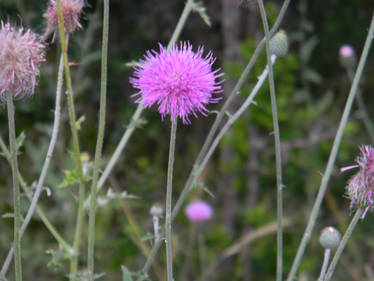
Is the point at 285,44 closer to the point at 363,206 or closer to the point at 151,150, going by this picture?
the point at 363,206

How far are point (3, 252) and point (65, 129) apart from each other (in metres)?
1.09

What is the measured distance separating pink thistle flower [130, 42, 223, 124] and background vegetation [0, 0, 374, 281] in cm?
177

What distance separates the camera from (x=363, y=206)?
62.8 inches

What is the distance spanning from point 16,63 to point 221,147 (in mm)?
3011

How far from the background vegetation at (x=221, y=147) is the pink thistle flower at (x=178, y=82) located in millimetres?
1770

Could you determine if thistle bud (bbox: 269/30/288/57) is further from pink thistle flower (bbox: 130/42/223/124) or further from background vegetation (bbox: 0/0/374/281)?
background vegetation (bbox: 0/0/374/281)

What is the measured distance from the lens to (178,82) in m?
1.49

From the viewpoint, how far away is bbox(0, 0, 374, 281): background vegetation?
387 centimetres

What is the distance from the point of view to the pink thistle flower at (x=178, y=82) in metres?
1.49

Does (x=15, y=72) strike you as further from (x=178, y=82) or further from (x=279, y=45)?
(x=279, y=45)


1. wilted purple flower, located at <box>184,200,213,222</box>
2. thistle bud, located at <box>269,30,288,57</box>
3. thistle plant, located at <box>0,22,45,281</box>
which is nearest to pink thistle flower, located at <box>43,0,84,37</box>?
thistle plant, located at <box>0,22,45,281</box>

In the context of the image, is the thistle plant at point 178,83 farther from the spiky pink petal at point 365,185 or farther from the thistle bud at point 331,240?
the thistle bud at point 331,240

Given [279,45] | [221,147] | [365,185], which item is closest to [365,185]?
[365,185]

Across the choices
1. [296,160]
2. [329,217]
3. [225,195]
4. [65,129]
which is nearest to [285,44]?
[296,160]
